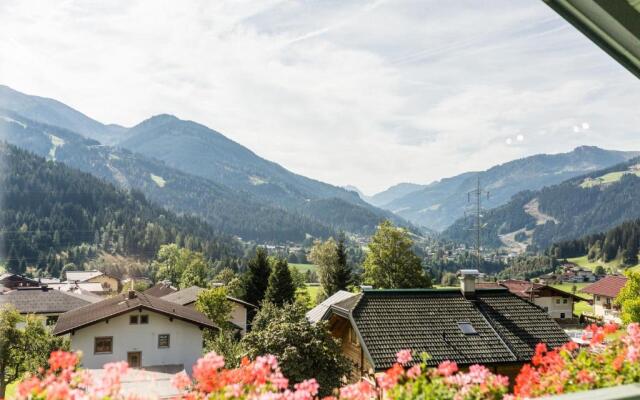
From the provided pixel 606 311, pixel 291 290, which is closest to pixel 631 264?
pixel 606 311

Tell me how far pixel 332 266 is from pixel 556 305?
28366 millimetres

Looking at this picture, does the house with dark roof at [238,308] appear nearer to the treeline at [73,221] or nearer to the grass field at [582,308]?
the grass field at [582,308]

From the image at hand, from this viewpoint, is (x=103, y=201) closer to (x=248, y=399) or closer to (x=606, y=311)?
(x=606, y=311)

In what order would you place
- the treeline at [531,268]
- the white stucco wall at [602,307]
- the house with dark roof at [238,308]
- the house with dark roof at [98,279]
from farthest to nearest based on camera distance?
the treeline at [531,268], the house with dark roof at [98,279], the white stucco wall at [602,307], the house with dark roof at [238,308]

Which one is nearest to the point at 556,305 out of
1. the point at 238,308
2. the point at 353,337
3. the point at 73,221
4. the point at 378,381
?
the point at 238,308

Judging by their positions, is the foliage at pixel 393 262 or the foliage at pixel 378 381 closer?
the foliage at pixel 378 381

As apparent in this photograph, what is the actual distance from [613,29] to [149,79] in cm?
Result: 927

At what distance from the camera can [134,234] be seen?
13262 cm

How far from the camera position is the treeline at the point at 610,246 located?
441 feet

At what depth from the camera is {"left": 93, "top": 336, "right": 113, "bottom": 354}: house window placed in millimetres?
23359

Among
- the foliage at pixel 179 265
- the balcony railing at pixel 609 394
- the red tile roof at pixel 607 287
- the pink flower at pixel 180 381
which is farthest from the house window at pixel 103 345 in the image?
the red tile roof at pixel 607 287

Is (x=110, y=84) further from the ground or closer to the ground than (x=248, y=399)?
further from the ground

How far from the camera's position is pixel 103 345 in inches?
926

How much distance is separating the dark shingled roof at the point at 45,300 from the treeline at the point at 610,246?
133 metres
